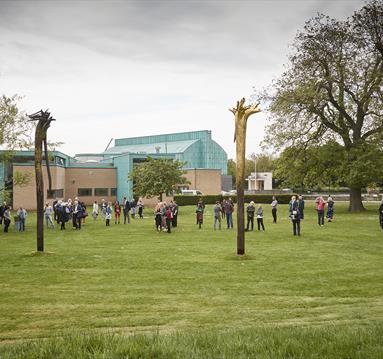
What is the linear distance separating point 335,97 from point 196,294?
34.2m

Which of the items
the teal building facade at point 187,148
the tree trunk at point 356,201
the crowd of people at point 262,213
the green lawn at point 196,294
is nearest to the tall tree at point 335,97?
the tree trunk at point 356,201

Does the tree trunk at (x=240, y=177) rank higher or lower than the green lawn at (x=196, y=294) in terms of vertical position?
higher

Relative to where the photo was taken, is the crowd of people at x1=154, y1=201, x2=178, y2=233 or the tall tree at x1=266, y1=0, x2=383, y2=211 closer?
the crowd of people at x1=154, y1=201, x2=178, y2=233

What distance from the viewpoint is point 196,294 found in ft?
34.9

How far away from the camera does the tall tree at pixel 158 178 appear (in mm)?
43562

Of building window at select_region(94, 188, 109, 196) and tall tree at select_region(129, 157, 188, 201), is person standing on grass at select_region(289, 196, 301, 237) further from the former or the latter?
building window at select_region(94, 188, 109, 196)

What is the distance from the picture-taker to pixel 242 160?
1623cm

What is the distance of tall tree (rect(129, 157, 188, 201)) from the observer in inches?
1715

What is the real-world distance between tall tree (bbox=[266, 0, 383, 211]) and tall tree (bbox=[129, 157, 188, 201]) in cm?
892

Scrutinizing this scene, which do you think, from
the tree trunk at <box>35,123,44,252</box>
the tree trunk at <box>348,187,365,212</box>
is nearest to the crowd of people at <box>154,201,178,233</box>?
the tree trunk at <box>35,123,44,252</box>

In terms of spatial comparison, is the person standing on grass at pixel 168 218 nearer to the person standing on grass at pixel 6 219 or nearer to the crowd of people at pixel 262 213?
the crowd of people at pixel 262 213

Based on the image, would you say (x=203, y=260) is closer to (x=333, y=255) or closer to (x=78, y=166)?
(x=333, y=255)

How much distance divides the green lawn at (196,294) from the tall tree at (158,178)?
22943mm

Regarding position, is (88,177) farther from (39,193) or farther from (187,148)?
(39,193)
